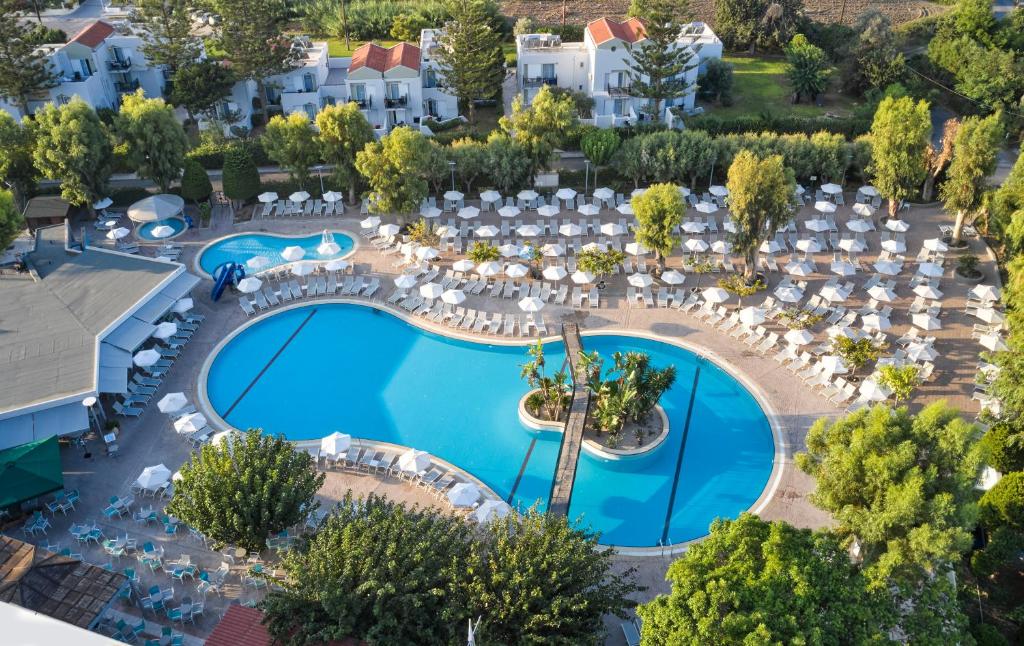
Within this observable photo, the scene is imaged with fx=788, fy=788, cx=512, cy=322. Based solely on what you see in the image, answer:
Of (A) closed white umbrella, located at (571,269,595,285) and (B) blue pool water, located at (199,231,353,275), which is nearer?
(A) closed white umbrella, located at (571,269,595,285)

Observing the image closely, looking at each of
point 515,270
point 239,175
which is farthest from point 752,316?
point 239,175

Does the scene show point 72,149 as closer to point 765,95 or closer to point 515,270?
point 515,270

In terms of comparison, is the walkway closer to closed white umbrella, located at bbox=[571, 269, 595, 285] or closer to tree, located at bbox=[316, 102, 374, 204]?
closed white umbrella, located at bbox=[571, 269, 595, 285]

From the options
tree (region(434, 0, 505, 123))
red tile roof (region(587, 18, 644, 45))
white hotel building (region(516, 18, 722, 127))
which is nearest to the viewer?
tree (region(434, 0, 505, 123))

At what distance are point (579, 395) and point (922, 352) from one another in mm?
11694

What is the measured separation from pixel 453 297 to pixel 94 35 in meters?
32.2

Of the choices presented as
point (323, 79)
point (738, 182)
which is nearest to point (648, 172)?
point (738, 182)

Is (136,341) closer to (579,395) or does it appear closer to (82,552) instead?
(82,552)

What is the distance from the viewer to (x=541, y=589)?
16.3m

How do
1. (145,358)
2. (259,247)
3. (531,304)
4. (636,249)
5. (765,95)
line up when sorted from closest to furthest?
(145,358)
(531,304)
(636,249)
(259,247)
(765,95)

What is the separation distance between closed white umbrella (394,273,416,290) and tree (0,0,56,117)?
25.9 meters

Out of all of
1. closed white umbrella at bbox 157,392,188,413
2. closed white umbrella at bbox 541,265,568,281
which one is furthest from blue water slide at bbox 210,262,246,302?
closed white umbrella at bbox 541,265,568,281

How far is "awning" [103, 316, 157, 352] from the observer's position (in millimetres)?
26422

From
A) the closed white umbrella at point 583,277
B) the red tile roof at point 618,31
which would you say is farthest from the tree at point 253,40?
the closed white umbrella at point 583,277
